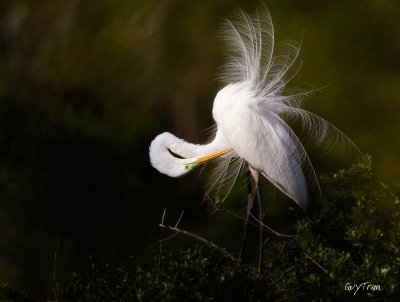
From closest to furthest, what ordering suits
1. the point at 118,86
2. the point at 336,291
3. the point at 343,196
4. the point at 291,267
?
1. the point at 336,291
2. the point at 291,267
3. the point at 343,196
4. the point at 118,86

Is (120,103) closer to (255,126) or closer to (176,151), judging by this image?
(176,151)

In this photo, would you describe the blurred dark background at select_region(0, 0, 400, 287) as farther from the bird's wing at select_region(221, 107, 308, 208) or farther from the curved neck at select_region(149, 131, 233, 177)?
the bird's wing at select_region(221, 107, 308, 208)

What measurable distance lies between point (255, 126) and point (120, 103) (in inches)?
38.4

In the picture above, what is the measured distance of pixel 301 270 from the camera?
1.98 m

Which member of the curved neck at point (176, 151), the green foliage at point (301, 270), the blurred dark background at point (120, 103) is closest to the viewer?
the green foliage at point (301, 270)

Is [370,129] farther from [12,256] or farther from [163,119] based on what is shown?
[12,256]

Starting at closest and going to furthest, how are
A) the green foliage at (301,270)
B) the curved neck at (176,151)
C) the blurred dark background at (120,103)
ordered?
the green foliage at (301,270)
the curved neck at (176,151)
the blurred dark background at (120,103)

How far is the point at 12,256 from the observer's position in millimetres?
3268

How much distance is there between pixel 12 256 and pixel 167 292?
1678 mm

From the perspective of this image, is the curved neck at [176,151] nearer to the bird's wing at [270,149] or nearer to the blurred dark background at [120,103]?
the bird's wing at [270,149]

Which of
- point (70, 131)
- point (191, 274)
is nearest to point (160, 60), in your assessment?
point (70, 131)

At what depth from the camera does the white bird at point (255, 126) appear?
245 centimetres

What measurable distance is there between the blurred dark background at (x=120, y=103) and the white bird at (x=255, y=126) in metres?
0.46

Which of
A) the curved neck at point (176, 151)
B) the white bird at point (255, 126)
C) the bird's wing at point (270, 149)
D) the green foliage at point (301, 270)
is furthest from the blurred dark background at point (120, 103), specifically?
the green foliage at point (301, 270)
